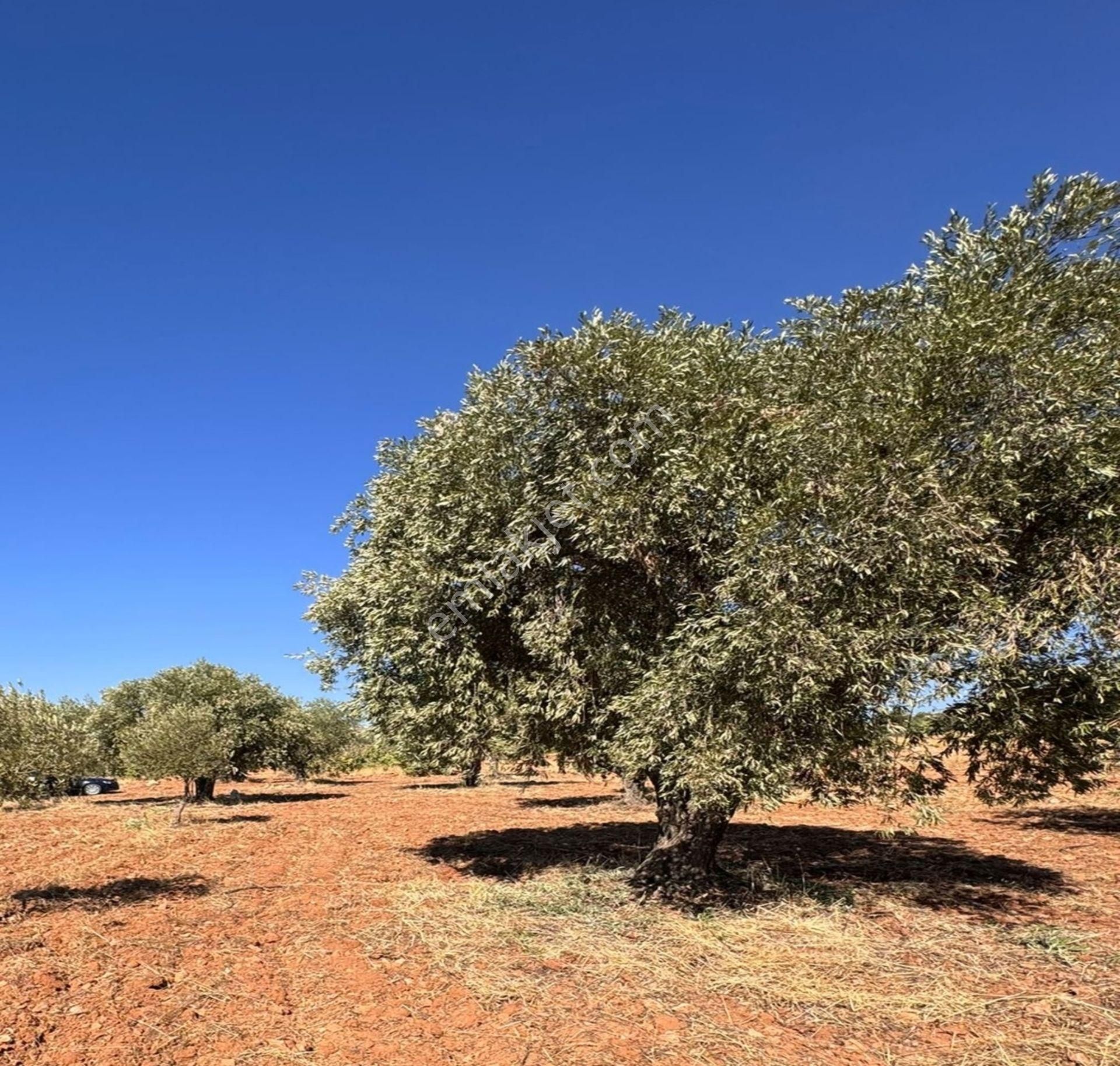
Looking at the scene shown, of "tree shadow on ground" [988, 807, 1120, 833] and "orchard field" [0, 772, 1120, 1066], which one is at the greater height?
"orchard field" [0, 772, 1120, 1066]

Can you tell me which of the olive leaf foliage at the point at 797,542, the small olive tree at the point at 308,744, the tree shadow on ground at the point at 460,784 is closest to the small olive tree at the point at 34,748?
the olive leaf foliage at the point at 797,542

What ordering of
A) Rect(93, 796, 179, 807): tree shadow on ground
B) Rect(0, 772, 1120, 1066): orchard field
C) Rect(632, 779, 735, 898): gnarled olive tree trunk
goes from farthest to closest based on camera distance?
1. Rect(93, 796, 179, 807): tree shadow on ground
2. Rect(632, 779, 735, 898): gnarled olive tree trunk
3. Rect(0, 772, 1120, 1066): orchard field

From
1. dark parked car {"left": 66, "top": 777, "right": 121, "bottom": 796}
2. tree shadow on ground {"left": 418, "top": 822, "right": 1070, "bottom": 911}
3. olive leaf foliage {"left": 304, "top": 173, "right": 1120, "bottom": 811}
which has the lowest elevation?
dark parked car {"left": 66, "top": 777, "right": 121, "bottom": 796}

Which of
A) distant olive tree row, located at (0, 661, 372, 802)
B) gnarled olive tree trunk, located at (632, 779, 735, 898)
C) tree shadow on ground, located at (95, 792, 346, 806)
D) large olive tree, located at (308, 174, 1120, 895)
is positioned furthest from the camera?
tree shadow on ground, located at (95, 792, 346, 806)

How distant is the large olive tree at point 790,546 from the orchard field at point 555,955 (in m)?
2.25

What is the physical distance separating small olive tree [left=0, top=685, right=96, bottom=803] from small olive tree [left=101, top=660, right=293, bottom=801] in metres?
17.5

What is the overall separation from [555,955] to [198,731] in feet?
82.5

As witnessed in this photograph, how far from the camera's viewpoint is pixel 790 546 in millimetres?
10062

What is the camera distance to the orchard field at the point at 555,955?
303 inches

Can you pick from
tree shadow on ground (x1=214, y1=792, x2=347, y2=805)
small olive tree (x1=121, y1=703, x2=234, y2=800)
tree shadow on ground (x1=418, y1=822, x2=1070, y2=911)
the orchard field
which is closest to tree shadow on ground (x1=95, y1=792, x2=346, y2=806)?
tree shadow on ground (x1=214, y1=792, x2=347, y2=805)

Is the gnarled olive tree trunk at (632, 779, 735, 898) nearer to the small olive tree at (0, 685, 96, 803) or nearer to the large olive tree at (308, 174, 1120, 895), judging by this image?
the large olive tree at (308, 174, 1120, 895)

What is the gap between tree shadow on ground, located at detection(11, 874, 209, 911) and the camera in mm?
13609

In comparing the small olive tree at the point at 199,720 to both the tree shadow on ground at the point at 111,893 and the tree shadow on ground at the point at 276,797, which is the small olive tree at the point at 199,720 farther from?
the tree shadow on ground at the point at 111,893

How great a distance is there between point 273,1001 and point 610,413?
980cm
